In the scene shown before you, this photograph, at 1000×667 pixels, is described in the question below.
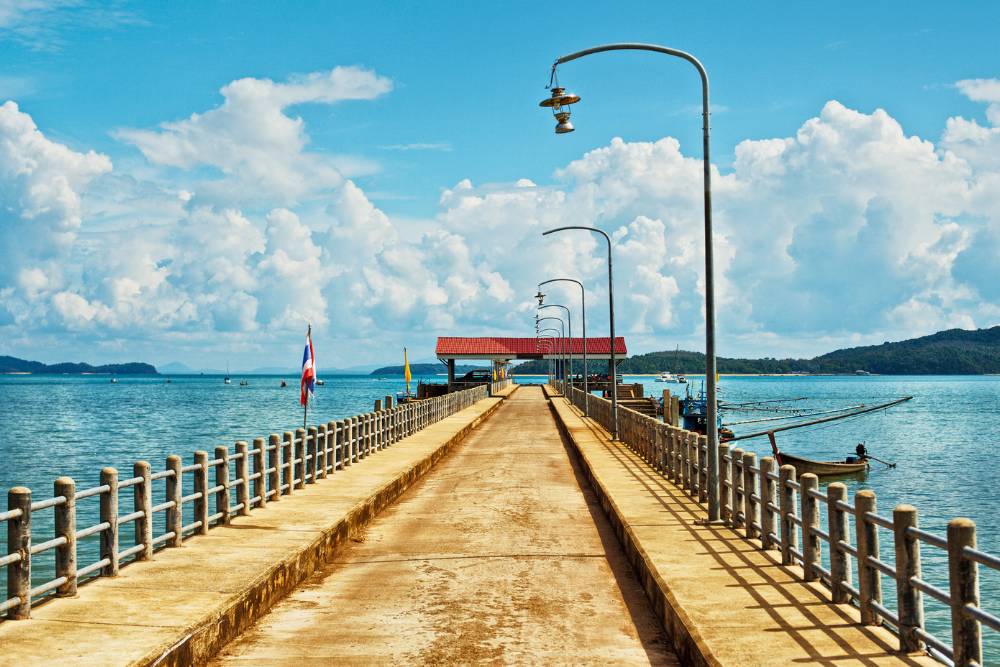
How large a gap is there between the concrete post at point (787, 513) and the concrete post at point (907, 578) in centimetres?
301

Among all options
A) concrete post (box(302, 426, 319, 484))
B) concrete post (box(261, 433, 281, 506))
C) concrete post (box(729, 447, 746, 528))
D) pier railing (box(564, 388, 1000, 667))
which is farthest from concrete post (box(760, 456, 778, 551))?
concrete post (box(302, 426, 319, 484))

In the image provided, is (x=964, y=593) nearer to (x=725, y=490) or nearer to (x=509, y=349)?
(x=725, y=490)

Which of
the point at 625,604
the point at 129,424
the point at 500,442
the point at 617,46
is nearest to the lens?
the point at 625,604

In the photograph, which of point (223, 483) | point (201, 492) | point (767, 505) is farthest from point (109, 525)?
point (767, 505)

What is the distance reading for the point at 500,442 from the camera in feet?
113

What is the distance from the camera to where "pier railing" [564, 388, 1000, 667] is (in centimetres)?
648

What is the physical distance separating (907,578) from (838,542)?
1.34 m

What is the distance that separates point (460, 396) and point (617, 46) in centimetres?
4392

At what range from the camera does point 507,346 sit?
104250 millimetres

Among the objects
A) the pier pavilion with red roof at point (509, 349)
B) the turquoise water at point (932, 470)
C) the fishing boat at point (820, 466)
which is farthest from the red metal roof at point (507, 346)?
the fishing boat at point (820, 466)

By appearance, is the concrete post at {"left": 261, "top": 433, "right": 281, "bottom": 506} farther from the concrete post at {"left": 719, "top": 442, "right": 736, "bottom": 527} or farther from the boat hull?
the boat hull

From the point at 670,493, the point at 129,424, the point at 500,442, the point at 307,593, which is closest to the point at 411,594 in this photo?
the point at 307,593

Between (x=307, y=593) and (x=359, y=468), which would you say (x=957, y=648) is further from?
(x=359, y=468)

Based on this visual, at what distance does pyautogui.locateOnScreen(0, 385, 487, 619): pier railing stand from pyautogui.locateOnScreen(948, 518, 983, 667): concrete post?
282 inches
